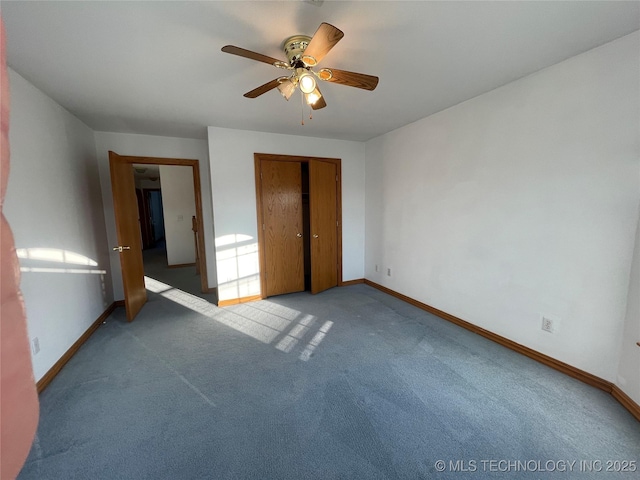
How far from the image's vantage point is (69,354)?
231cm

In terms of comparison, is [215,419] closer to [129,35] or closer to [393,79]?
[129,35]

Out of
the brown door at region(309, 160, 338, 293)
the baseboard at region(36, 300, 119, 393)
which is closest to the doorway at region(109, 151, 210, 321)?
the baseboard at region(36, 300, 119, 393)

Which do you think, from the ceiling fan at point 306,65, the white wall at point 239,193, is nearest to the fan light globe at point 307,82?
the ceiling fan at point 306,65

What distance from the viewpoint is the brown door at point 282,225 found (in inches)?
145

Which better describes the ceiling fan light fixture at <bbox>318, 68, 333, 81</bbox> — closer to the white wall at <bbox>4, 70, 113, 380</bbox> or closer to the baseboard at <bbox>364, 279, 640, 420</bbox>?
the white wall at <bbox>4, 70, 113, 380</bbox>

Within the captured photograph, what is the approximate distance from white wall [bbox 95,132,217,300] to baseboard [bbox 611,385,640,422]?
4.44m

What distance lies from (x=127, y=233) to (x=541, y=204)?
14.1 feet

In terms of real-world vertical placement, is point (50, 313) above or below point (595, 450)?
above

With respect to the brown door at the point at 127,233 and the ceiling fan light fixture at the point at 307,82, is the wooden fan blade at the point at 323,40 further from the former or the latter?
the brown door at the point at 127,233

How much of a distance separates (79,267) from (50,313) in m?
0.70

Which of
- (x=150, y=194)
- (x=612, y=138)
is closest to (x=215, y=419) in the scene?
(x=612, y=138)

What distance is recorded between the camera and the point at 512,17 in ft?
4.72

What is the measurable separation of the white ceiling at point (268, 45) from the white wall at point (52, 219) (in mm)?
299

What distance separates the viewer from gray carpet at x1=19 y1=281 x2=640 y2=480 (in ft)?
4.43
